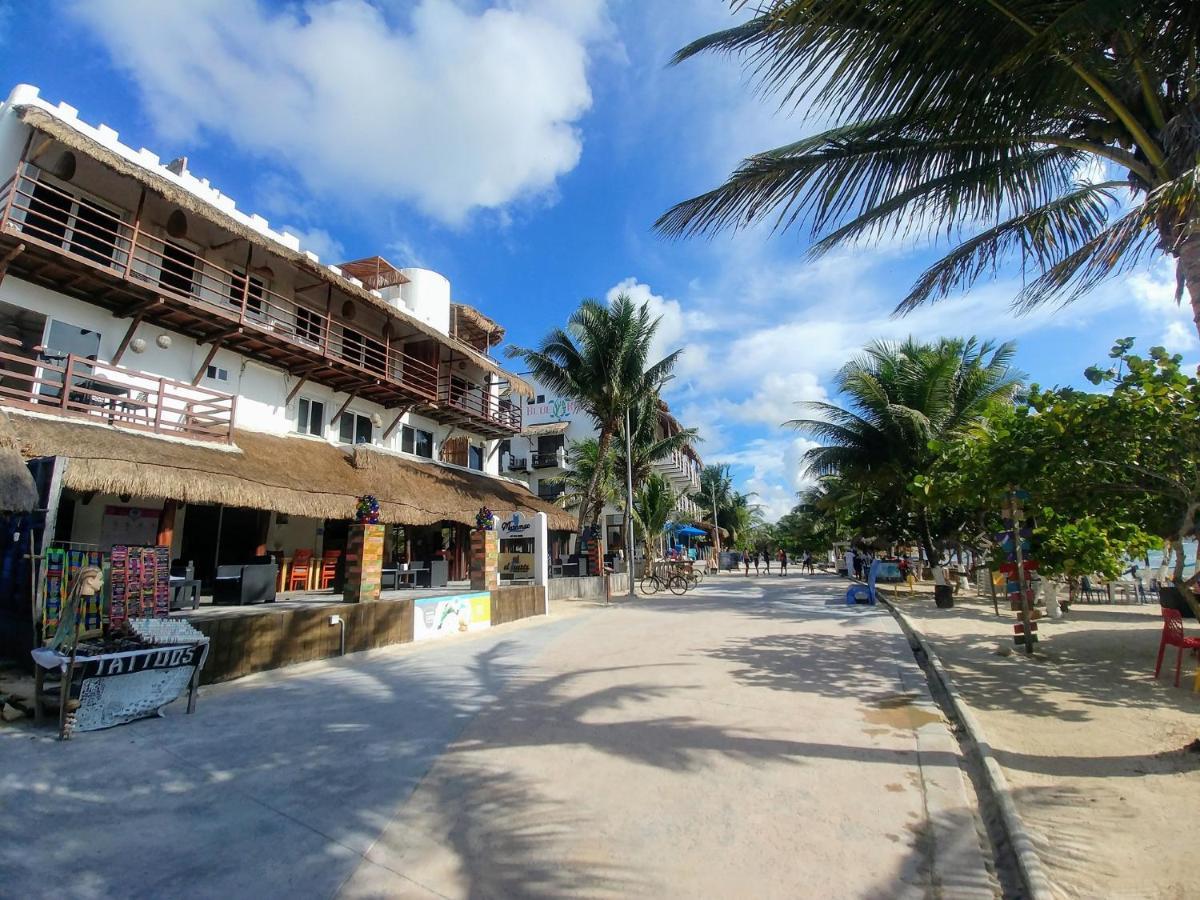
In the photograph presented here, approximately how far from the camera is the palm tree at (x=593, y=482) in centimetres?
2298

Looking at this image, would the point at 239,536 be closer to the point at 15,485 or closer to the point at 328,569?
the point at 328,569

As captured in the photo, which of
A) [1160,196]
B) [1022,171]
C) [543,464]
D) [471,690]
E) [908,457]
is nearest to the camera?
[1160,196]

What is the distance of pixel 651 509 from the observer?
27609 mm

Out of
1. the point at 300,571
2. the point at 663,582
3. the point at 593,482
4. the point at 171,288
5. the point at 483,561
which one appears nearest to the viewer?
the point at 171,288

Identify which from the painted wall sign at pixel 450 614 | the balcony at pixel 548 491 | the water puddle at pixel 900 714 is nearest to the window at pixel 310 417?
the painted wall sign at pixel 450 614

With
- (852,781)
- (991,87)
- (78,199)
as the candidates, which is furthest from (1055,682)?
(78,199)

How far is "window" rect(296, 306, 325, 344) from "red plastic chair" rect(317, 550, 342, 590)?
613 centimetres

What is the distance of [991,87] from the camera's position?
13.1 feet

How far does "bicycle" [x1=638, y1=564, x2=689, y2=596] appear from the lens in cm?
2080

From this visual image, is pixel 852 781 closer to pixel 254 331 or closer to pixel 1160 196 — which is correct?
pixel 1160 196

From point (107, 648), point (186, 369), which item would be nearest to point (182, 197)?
point (186, 369)

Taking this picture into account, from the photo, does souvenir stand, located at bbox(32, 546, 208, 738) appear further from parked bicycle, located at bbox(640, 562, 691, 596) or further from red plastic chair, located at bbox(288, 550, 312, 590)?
parked bicycle, located at bbox(640, 562, 691, 596)

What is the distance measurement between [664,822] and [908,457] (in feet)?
60.3

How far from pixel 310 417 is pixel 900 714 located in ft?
53.3
